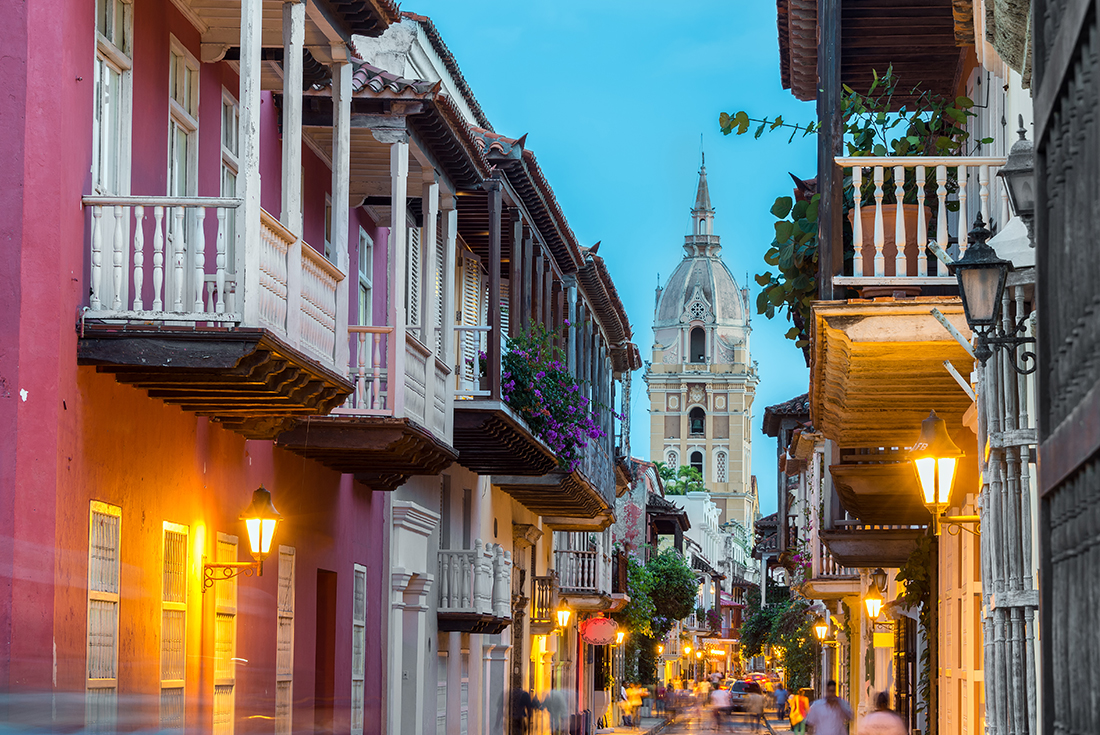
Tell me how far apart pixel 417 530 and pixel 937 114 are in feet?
34.2

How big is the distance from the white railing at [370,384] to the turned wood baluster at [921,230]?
5469 mm

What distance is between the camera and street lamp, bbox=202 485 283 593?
13.4m

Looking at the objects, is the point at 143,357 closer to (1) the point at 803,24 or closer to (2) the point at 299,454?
(2) the point at 299,454

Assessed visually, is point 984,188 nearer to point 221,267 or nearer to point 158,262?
point 221,267

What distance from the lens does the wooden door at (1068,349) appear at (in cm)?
542

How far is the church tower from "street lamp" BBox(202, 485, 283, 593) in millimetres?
147684

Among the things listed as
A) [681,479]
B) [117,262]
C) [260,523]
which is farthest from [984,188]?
[681,479]

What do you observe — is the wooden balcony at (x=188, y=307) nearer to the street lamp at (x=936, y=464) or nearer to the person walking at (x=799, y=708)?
the street lamp at (x=936, y=464)

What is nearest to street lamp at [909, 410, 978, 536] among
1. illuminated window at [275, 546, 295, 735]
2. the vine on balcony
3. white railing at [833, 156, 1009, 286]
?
white railing at [833, 156, 1009, 286]

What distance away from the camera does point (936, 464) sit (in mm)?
11281

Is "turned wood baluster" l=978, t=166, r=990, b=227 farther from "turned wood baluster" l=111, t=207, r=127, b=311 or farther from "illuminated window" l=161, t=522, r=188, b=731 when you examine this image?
"illuminated window" l=161, t=522, r=188, b=731

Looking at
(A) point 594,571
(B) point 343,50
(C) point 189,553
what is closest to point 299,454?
(C) point 189,553

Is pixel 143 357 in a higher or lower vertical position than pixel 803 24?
lower

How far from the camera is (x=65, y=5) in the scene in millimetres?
10273
